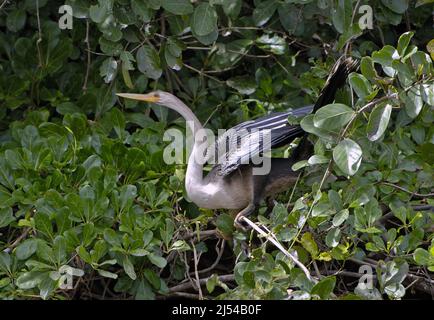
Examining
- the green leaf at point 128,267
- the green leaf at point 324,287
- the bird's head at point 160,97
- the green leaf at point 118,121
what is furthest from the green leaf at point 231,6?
the green leaf at point 324,287

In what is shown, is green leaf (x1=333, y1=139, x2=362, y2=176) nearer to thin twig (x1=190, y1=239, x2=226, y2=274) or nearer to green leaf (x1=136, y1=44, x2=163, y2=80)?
thin twig (x1=190, y1=239, x2=226, y2=274)

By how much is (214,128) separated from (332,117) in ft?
3.96

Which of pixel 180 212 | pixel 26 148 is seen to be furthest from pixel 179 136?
pixel 26 148

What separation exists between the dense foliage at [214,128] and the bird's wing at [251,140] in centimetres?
15

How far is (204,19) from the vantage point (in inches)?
125

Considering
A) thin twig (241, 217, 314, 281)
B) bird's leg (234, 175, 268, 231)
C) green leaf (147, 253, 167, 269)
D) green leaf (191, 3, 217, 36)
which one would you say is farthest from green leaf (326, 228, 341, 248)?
green leaf (191, 3, 217, 36)

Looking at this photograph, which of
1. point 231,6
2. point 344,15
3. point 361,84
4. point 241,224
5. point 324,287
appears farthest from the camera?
point 231,6

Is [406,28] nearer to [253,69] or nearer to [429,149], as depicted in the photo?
[253,69]

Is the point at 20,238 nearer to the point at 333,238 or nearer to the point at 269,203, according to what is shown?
the point at 269,203

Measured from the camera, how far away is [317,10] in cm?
347

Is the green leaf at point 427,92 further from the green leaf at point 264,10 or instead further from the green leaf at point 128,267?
the green leaf at point 264,10

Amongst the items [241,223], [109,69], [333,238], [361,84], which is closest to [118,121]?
[109,69]

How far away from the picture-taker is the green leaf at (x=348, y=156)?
94.8 inches

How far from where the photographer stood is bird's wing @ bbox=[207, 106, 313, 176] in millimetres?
2850
